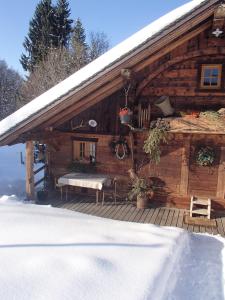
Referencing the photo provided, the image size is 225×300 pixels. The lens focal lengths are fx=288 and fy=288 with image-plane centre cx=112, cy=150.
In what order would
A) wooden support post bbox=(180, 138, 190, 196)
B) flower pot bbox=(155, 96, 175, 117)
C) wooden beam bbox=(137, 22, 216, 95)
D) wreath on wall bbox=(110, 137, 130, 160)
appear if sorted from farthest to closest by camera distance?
1. wreath on wall bbox=(110, 137, 130, 160)
2. wooden support post bbox=(180, 138, 190, 196)
3. flower pot bbox=(155, 96, 175, 117)
4. wooden beam bbox=(137, 22, 216, 95)

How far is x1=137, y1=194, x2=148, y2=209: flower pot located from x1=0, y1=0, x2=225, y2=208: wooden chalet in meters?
0.65

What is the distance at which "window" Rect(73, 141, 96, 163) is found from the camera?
11.3 metres

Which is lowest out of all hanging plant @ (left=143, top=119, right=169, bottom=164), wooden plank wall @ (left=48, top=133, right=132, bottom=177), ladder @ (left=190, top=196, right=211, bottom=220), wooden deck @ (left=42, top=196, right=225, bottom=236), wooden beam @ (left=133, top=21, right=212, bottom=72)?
wooden deck @ (left=42, top=196, right=225, bottom=236)

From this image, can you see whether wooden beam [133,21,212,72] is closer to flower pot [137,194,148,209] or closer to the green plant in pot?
the green plant in pot

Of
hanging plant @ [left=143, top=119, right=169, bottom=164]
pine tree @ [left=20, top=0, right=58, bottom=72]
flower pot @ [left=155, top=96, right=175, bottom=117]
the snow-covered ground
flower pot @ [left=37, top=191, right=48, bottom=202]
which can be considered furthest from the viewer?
pine tree @ [left=20, top=0, right=58, bottom=72]

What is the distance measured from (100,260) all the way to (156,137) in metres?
4.98

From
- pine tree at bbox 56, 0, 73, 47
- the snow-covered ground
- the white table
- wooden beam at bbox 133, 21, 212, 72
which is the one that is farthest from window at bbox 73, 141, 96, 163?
pine tree at bbox 56, 0, 73, 47

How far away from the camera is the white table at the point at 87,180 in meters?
10.1

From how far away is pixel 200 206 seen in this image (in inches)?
401

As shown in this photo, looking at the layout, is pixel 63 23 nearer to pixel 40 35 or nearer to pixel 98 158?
pixel 40 35

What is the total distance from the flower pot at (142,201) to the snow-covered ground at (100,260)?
216cm

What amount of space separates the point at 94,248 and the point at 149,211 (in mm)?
4575

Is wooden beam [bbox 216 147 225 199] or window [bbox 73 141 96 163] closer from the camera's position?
wooden beam [bbox 216 147 225 199]

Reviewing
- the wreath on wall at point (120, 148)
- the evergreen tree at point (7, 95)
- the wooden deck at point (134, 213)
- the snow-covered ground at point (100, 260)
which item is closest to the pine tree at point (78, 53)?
the evergreen tree at point (7, 95)
